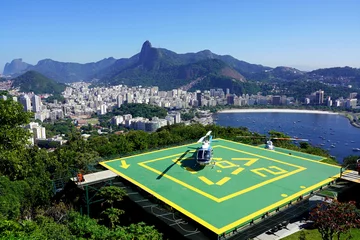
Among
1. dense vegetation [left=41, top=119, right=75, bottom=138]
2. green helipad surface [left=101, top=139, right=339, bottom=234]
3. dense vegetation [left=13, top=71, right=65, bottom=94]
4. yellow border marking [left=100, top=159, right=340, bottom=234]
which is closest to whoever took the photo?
yellow border marking [left=100, top=159, right=340, bottom=234]

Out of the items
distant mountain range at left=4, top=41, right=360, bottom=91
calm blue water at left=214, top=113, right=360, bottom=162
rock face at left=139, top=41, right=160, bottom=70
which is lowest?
calm blue water at left=214, top=113, right=360, bottom=162

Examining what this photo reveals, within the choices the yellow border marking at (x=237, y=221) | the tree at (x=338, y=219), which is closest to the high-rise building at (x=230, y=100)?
the yellow border marking at (x=237, y=221)

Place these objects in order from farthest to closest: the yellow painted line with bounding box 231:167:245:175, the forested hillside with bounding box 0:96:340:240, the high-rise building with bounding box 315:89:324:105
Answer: the high-rise building with bounding box 315:89:324:105
the yellow painted line with bounding box 231:167:245:175
the forested hillside with bounding box 0:96:340:240

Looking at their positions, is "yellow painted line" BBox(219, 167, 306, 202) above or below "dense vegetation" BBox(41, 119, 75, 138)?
above

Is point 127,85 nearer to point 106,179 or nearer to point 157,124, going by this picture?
point 157,124

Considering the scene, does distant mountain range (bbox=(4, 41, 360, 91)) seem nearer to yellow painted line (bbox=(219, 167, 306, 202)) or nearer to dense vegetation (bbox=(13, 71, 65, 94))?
dense vegetation (bbox=(13, 71, 65, 94))

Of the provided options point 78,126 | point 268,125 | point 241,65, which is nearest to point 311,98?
point 268,125

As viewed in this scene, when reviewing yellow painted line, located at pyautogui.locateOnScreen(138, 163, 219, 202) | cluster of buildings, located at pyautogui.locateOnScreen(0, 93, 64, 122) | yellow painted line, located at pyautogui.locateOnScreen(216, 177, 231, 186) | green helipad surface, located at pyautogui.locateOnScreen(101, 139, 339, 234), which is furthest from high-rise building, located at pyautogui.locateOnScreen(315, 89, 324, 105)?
yellow painted line, located at pyautogui.locateOnScreen(138, 163, 219, 202)
